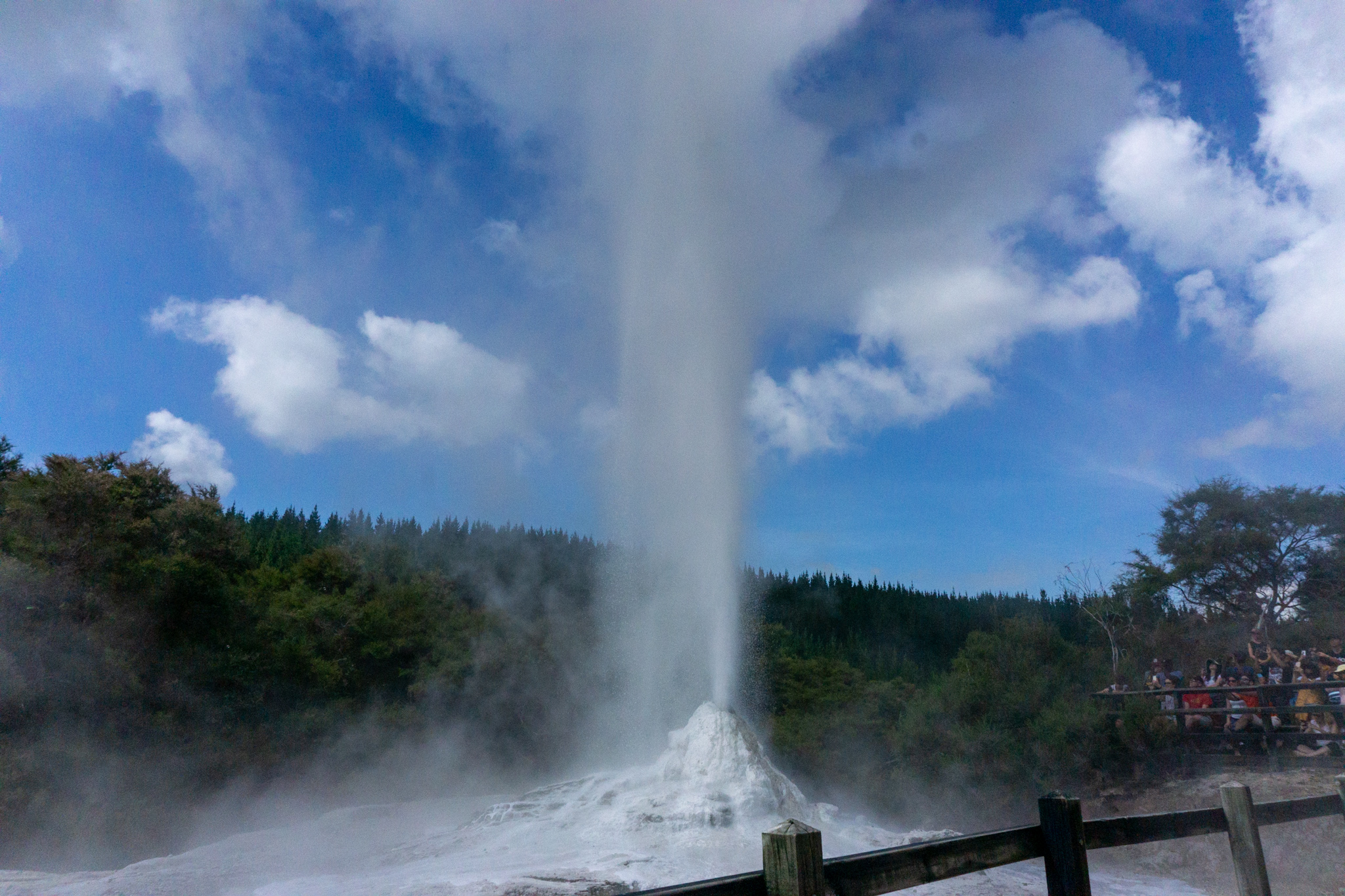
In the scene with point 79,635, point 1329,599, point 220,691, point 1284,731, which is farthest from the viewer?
point 1329,599

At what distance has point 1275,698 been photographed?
12.0m

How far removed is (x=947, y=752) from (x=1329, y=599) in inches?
594

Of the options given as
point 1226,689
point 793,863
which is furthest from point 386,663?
point 793,863

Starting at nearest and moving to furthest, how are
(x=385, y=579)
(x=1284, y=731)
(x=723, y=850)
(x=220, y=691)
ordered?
1. (x=723, y=850)
2. (x=1284, y=731)
3. (x=220, y=691)
4. (x=385, y=579)

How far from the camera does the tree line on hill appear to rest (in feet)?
42.7

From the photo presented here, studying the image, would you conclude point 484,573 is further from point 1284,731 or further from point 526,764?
point 1284,731

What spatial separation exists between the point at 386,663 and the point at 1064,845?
71.3 ft

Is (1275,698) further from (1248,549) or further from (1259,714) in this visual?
(1248,549)

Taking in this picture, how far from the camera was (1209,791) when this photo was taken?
11.9 m

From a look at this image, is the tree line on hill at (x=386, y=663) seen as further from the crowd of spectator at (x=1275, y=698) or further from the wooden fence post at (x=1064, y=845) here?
the wooden fence post at (x=1064, y=845)

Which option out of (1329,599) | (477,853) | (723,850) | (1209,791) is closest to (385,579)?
(477,853)

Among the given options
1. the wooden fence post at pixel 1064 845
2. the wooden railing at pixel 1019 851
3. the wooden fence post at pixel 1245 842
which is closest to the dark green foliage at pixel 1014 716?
the wooden railing at pixel 1019 851

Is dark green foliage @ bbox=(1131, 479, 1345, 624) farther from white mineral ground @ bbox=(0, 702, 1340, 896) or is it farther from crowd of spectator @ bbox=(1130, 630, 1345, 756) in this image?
white mineral ground @ bbox=(0, 702, 1340, 896)

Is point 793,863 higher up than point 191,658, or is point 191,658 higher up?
point 191,658
